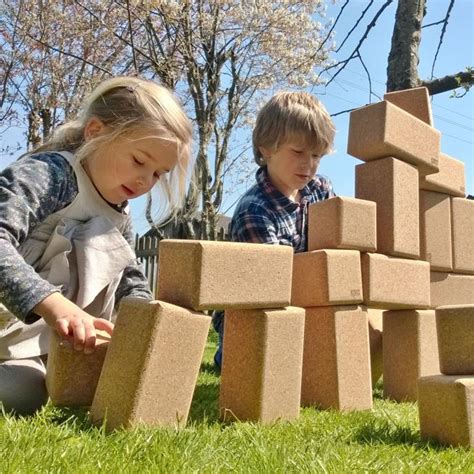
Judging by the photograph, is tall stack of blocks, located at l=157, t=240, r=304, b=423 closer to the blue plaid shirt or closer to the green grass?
the green grass

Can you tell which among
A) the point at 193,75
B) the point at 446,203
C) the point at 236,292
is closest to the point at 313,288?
the point at 236,292

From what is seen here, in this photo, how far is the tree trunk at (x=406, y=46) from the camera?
4.05 m

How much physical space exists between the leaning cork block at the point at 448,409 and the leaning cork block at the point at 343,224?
2.41 feet

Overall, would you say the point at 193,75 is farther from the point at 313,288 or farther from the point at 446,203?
the point at 313,288

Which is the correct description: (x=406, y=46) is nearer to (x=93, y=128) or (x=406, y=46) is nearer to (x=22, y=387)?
(x=93, y=128)

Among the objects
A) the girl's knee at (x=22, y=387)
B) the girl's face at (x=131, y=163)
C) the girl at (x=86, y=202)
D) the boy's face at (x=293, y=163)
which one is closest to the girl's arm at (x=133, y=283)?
the girl at (x=86, y=202)

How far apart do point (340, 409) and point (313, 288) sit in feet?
1.49

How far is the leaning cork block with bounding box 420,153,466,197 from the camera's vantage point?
10.4ft

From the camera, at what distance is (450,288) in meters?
3.27

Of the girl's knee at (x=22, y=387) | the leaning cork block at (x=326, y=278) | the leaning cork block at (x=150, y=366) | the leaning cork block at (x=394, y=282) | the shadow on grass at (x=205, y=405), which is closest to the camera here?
the leaning cork block at (x=150, y=366)

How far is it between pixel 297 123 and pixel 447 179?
1.04 meters

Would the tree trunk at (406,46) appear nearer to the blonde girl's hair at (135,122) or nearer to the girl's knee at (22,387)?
the blonde girl's hair at (135,122)

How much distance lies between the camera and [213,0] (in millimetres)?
9523

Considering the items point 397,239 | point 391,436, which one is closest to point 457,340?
point 391,436
